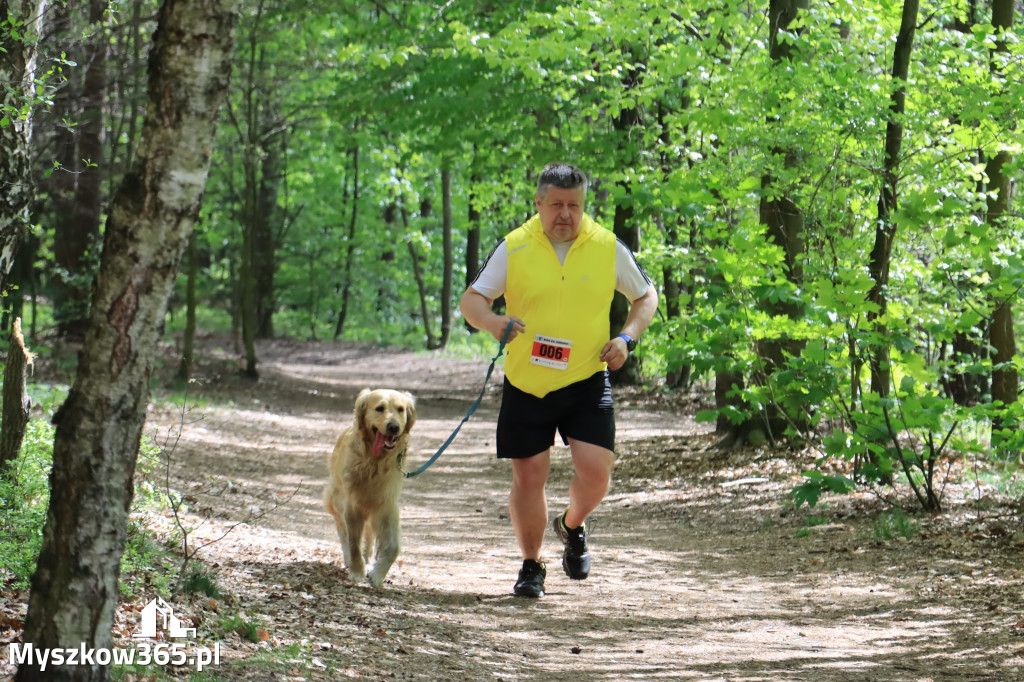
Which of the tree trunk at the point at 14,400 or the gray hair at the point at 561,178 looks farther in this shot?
A: the tree trunk at the point at 14,400

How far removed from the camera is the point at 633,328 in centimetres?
528

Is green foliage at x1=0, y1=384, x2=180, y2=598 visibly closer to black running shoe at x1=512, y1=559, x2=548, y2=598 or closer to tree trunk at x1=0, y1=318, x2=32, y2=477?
tree trunk at x1=0, y1=318, x2=32, y2=477

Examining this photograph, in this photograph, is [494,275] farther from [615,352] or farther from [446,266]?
[446,266]

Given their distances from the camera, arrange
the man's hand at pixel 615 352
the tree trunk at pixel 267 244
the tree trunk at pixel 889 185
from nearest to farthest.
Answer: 1. the man's hand at pixel 615 352
2. the tree trunk at pixel 889 185
3. the tree trunk at pixel 267 244

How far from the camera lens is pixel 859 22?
8781 millimetres

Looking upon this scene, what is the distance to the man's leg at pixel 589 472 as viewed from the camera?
17.7 ft

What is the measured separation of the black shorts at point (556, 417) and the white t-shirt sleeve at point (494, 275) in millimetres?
555

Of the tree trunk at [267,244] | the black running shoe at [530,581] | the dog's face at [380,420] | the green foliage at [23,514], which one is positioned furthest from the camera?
the tree trunk at [267,244]

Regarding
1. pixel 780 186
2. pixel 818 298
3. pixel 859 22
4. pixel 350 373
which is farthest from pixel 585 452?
pixel 350 373

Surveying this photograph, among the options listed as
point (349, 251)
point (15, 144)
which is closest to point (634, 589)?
point (15, 144)

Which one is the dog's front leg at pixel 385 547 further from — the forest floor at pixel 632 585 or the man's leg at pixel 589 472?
the man's leg at pixel 589 472

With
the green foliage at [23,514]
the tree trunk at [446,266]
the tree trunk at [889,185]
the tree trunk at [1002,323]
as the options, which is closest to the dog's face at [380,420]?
the green foliage at [23,514]

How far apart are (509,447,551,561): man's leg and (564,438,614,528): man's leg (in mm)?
182

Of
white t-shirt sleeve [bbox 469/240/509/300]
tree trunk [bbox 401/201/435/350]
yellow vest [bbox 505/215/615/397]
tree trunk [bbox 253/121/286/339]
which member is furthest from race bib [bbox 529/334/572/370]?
tree trunk [bbox 253/121/286/339]
